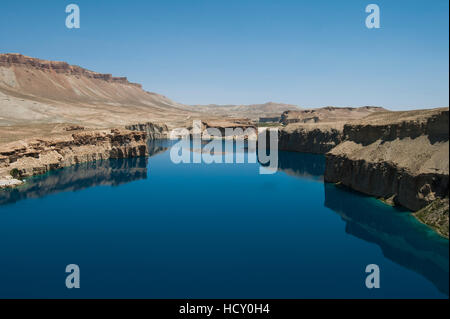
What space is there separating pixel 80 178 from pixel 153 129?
10083 centimetres

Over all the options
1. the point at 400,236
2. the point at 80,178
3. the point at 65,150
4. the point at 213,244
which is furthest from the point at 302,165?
the point at 65,150

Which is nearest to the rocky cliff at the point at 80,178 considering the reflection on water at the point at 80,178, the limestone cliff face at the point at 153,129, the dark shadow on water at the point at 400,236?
the reflection on water at the point at 80,178

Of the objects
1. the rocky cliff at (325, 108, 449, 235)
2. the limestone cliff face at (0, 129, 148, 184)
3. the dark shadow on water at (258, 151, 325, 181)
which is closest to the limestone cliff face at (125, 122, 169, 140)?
the limestone cliff face at (0, 129, 148, 184)

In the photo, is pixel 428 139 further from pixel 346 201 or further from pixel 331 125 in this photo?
pixel 331 125

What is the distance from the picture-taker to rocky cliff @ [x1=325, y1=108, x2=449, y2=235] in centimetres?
3494

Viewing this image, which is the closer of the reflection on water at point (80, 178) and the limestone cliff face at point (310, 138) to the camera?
the reflection on water at point (80, 178)

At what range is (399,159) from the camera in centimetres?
4178

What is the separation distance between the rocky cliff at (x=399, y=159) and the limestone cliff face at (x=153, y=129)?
119m

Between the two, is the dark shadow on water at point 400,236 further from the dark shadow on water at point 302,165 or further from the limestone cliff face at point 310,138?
the limestone cliff face at point 310,138

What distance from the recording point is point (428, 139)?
39688 millimetres

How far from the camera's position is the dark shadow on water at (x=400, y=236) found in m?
25.0

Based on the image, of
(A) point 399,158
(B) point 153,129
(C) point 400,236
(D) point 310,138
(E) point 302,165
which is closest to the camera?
(C) point 400,236

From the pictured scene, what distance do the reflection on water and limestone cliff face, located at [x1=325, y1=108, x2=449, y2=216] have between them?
139 ft

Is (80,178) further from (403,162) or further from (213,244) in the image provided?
(403,162)
